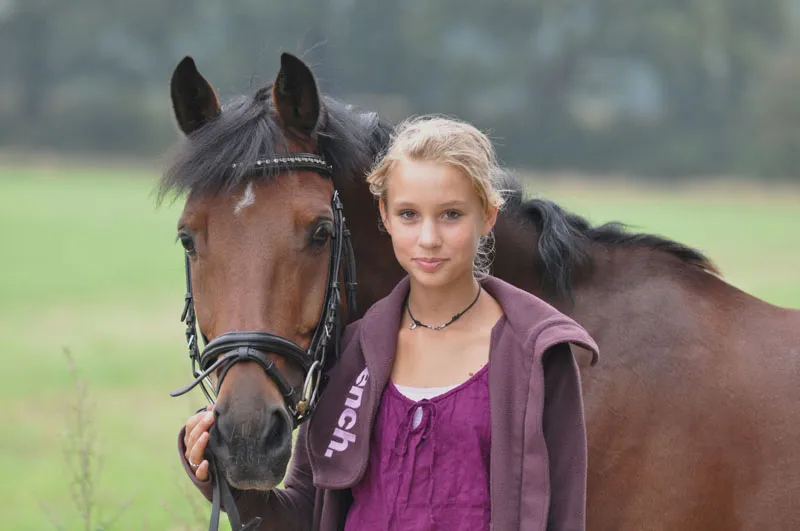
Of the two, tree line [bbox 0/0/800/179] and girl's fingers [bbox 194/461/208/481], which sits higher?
tree line [bbox 0/0/800/179]

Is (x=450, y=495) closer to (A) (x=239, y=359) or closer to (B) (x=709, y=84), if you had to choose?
(A) (x=239, y=359)

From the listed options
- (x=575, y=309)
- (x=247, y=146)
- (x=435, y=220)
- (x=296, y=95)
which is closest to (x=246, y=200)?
(x=247, y=146)

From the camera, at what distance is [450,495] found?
2.62 meters

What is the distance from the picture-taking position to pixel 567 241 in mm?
3764

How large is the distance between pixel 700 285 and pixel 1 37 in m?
59.0

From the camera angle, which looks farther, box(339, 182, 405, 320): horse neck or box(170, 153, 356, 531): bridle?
box(339, 182, 405, 320): horse neck

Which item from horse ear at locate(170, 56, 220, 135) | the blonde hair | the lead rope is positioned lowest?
the lead rope

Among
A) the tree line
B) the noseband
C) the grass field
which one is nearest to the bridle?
the noseband

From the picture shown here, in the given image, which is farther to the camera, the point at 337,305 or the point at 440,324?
the point at 337,305

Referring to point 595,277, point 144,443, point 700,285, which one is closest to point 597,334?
point 595,277

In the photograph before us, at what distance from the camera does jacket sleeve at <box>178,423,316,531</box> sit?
9.52 feet

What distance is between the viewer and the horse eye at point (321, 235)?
3113 millimetres

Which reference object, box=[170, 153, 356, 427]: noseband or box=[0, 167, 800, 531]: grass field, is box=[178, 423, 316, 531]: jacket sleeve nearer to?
box=[170, 153, 356, 427]: noseband

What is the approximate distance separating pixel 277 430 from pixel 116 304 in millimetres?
19150
